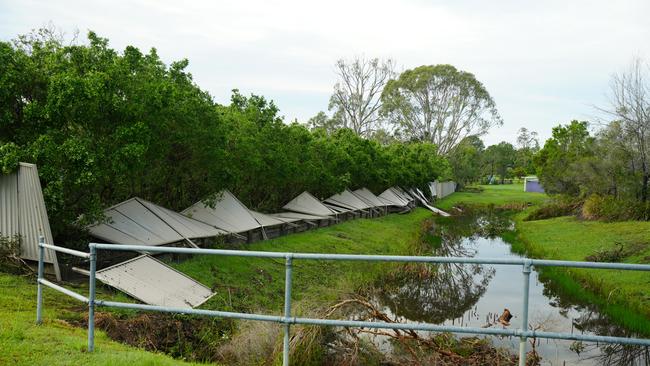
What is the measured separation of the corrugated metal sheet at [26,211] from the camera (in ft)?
34.8

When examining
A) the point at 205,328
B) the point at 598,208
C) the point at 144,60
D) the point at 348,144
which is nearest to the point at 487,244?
the point at 598,208

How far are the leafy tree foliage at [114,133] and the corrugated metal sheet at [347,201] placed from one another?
835cm

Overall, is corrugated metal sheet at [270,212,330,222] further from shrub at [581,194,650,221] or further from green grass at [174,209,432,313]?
shrub at [581,194,650,221]

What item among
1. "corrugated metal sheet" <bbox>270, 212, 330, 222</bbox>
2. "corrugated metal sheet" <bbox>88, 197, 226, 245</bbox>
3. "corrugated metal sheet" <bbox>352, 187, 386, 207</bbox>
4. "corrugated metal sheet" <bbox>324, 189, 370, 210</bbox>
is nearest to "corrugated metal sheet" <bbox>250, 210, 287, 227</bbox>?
"corrugated metal sheet" <bbox>270, 212, 330, 222</bbox>

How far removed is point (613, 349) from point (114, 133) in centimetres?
1125

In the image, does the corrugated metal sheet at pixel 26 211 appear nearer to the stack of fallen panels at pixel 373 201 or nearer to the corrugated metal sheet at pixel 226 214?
the corrugated metal sheet at pixel 226 214

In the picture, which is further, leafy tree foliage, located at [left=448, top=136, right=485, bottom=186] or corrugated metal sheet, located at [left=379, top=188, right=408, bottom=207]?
leafy tree foliage, located at [left=448, top=136, right=485, bottom=186]

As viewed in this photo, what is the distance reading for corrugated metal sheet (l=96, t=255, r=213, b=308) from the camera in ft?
33.6

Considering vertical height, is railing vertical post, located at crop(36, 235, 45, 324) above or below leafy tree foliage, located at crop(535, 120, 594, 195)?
below

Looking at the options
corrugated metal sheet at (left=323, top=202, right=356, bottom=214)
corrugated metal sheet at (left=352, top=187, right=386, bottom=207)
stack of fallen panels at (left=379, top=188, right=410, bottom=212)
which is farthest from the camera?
stack of fallen panels at (left=379, top=188, right=410, bottom=212)

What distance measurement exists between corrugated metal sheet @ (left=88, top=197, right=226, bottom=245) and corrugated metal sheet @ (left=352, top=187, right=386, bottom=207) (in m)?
21.5

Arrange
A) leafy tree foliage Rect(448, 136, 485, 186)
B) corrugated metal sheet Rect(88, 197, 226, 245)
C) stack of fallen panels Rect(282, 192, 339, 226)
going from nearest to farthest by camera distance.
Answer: corrugated metal sheet Rect(88, 197, 226, 245) < stack of fallen panels Rect(282, 192, 339, 226) < leafy tree foliage Rect(448, 136, 485, 186)

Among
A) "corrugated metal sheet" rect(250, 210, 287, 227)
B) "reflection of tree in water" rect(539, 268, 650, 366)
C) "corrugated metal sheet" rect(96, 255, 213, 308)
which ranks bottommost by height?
"reflection of tree in water" rect(539, 268, 650, 366)

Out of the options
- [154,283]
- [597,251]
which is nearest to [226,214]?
[154,283]
